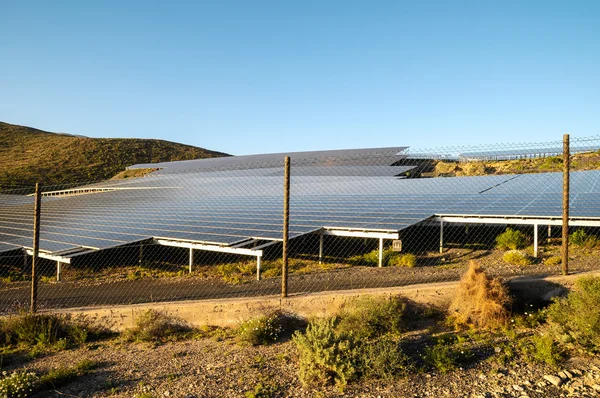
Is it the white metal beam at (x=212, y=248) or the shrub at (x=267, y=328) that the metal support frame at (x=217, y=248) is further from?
the shrub at (x=267, y=328)

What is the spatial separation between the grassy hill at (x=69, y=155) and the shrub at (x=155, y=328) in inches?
2026

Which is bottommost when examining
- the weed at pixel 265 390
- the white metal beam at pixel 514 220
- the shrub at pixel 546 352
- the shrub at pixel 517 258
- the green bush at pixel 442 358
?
the weed at pixel 265 390

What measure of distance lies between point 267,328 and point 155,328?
91.1 inches

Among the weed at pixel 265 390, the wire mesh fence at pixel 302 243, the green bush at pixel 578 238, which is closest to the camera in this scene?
the weed at pixel 265 390

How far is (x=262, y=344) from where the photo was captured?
7.21 m

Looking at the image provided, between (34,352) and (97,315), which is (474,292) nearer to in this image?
(97,315)

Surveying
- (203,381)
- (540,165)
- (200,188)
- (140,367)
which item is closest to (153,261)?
(140,367)

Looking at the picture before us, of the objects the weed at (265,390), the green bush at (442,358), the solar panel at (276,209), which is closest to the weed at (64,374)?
the weed at (265,390)

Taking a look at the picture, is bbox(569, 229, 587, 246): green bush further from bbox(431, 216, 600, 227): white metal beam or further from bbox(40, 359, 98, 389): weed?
bbox(40, 359, 98, 389): weed

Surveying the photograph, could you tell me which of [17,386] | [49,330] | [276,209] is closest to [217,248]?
[49,330]

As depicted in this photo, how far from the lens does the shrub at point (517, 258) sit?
12.4 metres

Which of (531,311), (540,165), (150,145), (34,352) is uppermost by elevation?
(150,145)

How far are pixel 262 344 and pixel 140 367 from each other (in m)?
2.01

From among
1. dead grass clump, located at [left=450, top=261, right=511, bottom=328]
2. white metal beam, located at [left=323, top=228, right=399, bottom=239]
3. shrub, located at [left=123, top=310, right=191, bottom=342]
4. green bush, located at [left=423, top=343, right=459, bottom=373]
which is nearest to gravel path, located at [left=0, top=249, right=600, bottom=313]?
white metal beam, located at [left=323, top=228, right=399, bottom=239]
